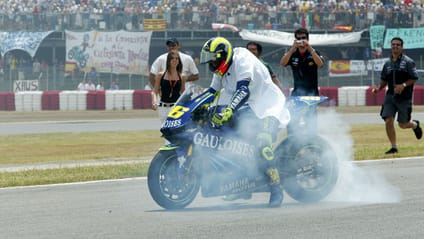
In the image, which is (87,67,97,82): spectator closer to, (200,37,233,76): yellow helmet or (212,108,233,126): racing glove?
(200,37,233,76): yellow helmet

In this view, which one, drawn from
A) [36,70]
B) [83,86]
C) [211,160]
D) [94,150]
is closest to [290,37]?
[83,86]

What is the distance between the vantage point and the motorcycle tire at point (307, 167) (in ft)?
28.4

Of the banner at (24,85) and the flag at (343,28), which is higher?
the flag at (343,28)

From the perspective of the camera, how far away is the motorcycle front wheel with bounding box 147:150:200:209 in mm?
7902

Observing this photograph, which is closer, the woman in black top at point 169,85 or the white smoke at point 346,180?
the white smoke at point 346,180

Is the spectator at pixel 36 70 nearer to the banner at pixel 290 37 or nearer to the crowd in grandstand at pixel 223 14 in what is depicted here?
the crowd in grandstand at pixel 223 14

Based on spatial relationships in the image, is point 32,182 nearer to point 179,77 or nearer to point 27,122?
point 179,77

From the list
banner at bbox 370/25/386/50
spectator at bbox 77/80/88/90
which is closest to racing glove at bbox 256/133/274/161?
banner at bbox 370/25/386/50

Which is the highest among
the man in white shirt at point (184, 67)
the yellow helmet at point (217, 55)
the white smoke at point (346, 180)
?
the yellow helmet at point (217, 55)

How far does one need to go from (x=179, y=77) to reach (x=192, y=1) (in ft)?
77.2

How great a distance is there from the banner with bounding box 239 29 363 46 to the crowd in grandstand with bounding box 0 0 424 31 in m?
0.47

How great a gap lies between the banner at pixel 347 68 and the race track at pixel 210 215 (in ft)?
77.7

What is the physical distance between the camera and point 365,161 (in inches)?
491

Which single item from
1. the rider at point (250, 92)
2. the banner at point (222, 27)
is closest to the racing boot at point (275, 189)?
the rider at point (250, 92)
